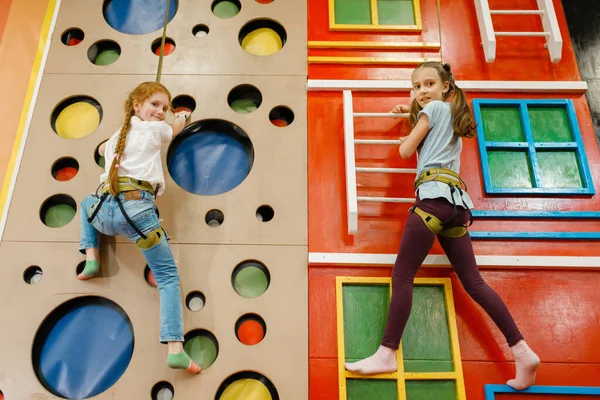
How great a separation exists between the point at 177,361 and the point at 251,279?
477 millimetres

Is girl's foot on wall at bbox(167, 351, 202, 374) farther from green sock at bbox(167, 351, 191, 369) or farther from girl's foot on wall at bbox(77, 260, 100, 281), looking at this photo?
girl's foot on wall at bbox(77, 260, 100, 281)

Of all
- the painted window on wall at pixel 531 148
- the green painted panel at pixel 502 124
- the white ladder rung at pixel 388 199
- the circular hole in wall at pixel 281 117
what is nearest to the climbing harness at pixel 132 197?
the circular hole in wall at pixel 281 117

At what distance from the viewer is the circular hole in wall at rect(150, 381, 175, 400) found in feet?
6.35

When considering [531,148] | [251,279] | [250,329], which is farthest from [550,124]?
[250,329]

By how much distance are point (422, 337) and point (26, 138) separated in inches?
81.2

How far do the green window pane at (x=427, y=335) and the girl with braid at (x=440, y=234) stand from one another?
0.12 metres

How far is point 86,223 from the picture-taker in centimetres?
207

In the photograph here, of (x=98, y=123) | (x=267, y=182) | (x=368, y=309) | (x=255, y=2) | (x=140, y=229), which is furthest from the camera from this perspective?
(x=255, y=2)

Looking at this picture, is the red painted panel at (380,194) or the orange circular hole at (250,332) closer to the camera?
the orange circular hole at (250,332)

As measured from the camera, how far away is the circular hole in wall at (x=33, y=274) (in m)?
2.13

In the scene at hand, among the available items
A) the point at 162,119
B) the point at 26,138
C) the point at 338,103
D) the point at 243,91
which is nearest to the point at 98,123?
the point at 26,138

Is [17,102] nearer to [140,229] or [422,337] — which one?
[140,229]

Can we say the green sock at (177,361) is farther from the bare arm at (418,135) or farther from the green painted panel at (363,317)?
the bare arm at (418,135)

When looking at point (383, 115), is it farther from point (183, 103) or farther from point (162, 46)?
point (162, 46)
